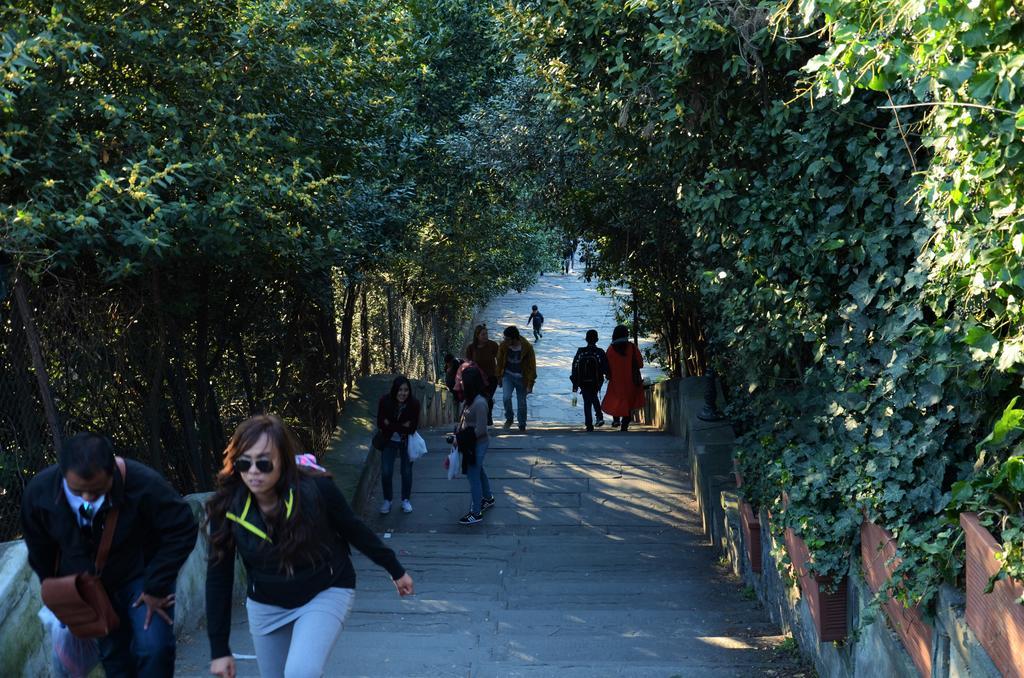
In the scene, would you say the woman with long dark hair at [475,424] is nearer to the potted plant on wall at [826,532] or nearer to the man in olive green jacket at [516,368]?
the man in olive green jacket at [516,368]

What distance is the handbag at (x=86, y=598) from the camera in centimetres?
432

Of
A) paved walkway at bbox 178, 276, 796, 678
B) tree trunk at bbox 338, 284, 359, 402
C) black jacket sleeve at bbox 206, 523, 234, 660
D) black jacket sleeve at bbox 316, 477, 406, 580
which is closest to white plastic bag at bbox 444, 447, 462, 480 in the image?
paved walkway at bbox 178, 276, 796, 678

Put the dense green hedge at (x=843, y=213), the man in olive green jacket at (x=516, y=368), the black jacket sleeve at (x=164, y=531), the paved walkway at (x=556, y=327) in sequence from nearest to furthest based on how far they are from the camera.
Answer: the dense green hedge at (x=843, y=213) → the black jacket sleeve at (x=164, y=531) → the man in olive green jacket at (x=516, y=368) → the paved walkway at (x=556, y=327)

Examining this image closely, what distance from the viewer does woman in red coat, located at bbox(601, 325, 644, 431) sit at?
15695 mm

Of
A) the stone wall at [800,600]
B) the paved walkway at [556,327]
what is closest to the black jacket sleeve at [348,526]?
the stone wall at [800,600]

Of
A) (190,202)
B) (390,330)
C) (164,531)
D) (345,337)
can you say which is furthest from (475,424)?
(390,330)

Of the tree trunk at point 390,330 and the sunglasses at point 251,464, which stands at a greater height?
the tree trunk at point 390,330

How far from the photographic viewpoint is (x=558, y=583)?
8.98 m

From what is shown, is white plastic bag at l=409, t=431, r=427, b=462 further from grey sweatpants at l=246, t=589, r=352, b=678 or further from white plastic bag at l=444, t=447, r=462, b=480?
grey sweatpants at l=246, t=589, r=352, b=678

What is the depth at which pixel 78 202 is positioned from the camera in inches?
278

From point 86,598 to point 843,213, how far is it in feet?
13.9

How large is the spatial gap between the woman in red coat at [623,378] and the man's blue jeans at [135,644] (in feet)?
37.6

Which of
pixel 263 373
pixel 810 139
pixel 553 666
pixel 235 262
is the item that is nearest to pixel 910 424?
pixel 810 139

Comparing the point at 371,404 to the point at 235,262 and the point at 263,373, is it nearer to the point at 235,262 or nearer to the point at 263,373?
the point at 263,373
